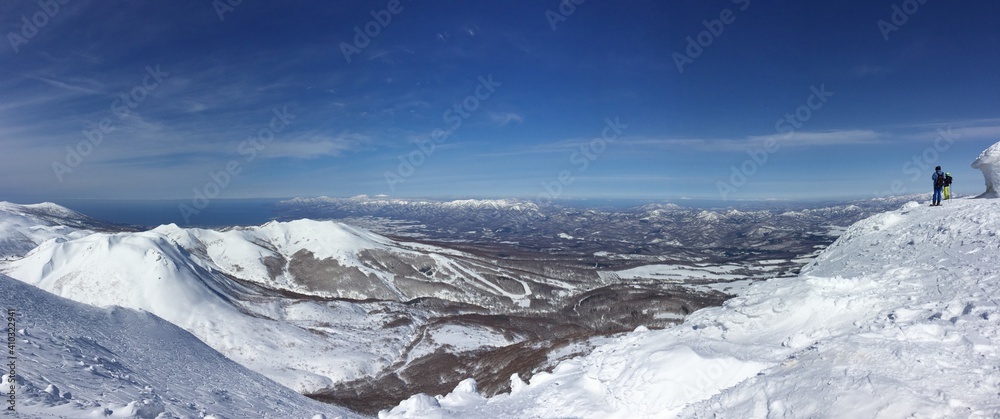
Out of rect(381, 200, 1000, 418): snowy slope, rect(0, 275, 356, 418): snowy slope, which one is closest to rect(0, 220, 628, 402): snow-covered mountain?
rect(0, 275, 356, 418): snowy slope

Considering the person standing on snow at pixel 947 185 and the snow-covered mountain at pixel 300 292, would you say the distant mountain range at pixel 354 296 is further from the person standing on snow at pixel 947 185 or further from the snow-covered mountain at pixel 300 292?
the person standing on snow at pixel 947 185

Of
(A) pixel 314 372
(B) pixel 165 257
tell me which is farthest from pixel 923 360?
(B) pixel 165 257

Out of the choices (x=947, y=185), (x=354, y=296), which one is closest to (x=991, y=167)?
(x=947, y=185)

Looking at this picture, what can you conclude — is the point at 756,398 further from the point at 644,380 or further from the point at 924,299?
the point at 924,299

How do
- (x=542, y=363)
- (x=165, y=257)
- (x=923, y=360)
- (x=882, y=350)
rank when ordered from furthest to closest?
(x=165, y=257)
(x=542, y=363)
(x=882, y=350)
(x=923, y=360)

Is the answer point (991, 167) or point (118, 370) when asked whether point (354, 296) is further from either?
point (991, 167)

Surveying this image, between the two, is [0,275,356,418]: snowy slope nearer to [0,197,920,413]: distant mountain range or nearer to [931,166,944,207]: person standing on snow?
[0,197,920,413]: distant mountain range
